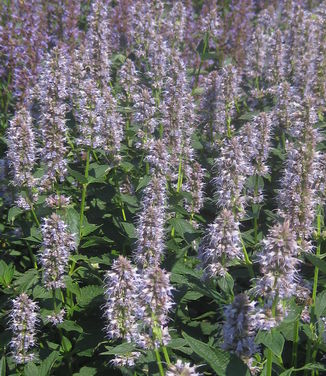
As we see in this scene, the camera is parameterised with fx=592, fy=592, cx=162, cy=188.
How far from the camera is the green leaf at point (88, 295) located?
404 cm

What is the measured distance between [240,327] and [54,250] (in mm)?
1334

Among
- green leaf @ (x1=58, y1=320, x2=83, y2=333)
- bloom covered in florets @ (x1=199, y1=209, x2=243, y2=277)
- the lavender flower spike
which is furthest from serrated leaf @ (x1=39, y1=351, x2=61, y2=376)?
bloom covered in florets @ (x1=199, y1=209, x2=243, y2=277)

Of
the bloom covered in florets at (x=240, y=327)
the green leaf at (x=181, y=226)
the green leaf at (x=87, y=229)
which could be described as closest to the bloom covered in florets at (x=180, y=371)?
the bloom covered in florets at (x=240, y=327)

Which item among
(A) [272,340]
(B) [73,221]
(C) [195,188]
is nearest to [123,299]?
(A) [272,340]

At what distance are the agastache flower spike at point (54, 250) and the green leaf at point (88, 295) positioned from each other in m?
0.34

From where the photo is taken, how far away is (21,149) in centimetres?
420

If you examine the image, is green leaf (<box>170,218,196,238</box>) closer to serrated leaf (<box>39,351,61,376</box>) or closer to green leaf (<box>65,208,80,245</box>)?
green leaf (<box>65,208,80,245</box>)

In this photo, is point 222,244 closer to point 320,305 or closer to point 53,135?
point 320,305

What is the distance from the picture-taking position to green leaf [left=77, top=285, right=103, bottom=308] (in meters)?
4.04

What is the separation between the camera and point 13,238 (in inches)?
191

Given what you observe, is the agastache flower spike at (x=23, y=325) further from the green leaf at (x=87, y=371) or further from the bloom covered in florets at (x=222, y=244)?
the bloom covered in florets at (x=222, y=244)

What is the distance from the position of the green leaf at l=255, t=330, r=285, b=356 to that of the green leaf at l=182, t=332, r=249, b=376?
14cm

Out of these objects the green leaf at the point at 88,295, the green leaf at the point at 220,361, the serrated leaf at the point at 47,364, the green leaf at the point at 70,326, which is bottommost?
the serrated leaf at the point at 47,364

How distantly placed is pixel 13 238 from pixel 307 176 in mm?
2530
